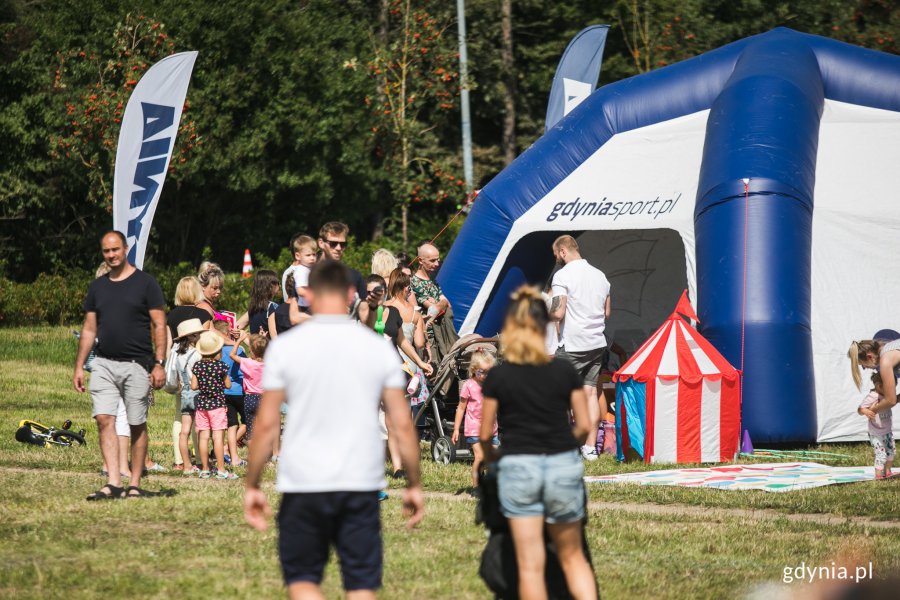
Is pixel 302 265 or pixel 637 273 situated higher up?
pixel 637 273

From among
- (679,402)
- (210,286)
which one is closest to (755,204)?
(679,402)

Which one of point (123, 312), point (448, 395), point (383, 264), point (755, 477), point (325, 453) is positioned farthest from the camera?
point (448, 395)

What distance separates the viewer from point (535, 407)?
200 inches

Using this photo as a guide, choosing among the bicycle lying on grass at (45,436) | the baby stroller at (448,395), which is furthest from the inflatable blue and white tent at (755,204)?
the bicycle lying on grass at (45,436)

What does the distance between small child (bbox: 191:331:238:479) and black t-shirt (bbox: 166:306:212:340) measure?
60cm

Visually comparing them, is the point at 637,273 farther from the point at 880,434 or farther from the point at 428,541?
the point at 428,541

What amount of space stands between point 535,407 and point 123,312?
3996 mm

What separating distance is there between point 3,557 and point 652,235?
470 inches

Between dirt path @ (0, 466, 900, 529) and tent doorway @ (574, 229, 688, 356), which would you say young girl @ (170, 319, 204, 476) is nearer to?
dirt path @ (0, 466, 900, 529)

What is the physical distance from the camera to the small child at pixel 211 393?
9.67m

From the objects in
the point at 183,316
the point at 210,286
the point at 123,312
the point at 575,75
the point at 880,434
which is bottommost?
the point at 880,434

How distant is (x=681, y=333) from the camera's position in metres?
11.1

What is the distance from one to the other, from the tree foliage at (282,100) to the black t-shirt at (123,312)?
14428 millimetres

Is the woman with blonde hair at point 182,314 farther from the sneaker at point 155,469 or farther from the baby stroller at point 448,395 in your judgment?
the baby stroller at point 448,395
